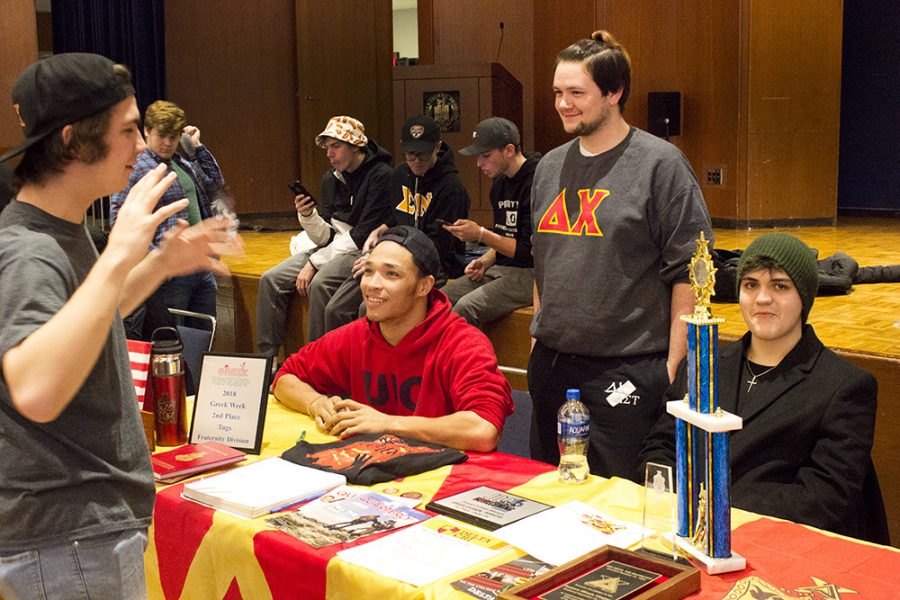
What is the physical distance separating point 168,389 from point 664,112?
7333 millimetres

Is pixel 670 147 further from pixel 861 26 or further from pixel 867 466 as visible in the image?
pixel 861 26

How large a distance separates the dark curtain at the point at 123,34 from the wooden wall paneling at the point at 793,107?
5.45 meters

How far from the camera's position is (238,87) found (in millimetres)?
10648

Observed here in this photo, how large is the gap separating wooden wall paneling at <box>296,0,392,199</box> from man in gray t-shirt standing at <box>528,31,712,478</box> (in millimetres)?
8166

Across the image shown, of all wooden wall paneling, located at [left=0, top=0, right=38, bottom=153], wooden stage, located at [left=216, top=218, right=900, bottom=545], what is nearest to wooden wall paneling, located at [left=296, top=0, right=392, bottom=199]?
wooden stage, located at [left=216, top=218, right=900, bottom=545]

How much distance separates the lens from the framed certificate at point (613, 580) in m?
1.61

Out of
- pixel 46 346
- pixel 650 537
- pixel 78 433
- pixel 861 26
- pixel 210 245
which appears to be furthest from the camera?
pixel 861 26

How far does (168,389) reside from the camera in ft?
8.46

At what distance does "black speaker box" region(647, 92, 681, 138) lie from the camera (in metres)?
9.12

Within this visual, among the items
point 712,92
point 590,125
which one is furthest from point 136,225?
point 712,92

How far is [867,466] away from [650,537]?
32.0 inches

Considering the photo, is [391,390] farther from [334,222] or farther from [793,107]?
[793,107]

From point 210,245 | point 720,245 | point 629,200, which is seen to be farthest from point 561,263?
point 720,245

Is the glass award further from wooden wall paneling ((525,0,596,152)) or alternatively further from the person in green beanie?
wooden wall paneling ((525,0,596,152))
